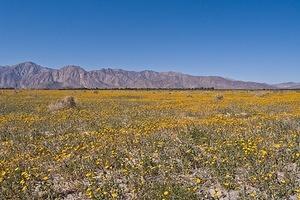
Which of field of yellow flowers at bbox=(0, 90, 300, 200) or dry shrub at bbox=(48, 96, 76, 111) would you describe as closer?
field of yellow flowers at bbox=(0, 90, 300, 200)

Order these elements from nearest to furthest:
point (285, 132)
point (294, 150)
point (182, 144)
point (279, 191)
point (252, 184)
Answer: point (279, 191) < point (252, 184) < point (294, 150) < point (182, 144) < point (285, 132)

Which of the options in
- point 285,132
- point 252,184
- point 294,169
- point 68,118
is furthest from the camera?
point 68,118

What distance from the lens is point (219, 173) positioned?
9945 millimetres

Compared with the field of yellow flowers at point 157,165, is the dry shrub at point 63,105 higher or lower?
lower

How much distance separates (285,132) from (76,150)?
7.10 metres

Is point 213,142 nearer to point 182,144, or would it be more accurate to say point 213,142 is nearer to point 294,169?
point 182,144

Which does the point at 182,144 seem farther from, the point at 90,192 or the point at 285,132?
the point at 90,192

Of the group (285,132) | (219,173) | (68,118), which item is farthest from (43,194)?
(68,118)

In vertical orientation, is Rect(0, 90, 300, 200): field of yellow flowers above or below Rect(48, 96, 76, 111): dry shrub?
above

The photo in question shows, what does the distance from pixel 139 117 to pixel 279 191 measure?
57.5 feet

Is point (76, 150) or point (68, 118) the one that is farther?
point (68, 118)

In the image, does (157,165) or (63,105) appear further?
(63,105)

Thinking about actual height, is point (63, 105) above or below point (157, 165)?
below

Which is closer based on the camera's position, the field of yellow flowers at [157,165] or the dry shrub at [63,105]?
the field of yellow flowers at [157,165]
